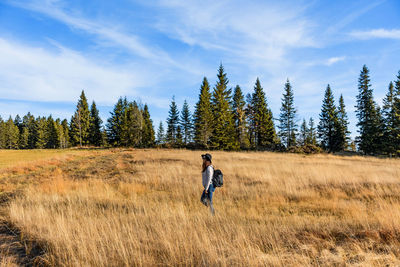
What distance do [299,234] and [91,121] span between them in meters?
67.5

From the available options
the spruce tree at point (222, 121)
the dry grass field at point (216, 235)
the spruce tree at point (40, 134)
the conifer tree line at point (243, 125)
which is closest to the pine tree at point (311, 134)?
the conifer tree line at point (243, 125)

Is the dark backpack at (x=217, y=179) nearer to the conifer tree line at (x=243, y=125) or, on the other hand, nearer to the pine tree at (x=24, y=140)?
the conifer tree line at (x=243, y=125)

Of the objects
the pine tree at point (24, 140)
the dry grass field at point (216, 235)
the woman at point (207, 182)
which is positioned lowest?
the dry grass field at point (216, 235)

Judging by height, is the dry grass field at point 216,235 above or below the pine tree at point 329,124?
below

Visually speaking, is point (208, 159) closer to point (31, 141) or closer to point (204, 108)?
point (204, 108)

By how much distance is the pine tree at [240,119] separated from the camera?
45625mm

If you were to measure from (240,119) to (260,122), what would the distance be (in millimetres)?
4467

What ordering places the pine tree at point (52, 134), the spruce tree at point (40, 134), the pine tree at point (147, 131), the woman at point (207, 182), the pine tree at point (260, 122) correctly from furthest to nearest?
the spruce tree at point (40, 134)
the pine tree at point (52, 134)
the pine tree at point (147, 131)
the pine tree at point (260, 122)
the woman at point (207, 182)

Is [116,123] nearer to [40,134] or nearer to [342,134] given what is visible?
[40,134]

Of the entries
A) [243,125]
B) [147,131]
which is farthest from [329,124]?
[147,131]

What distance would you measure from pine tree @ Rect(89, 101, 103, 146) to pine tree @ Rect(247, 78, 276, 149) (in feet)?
144

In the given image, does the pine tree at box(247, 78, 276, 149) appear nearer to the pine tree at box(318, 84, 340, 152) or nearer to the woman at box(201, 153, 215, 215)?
the pine tree at box(318, 84, 340, 152)

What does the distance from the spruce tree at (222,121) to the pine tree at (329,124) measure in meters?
19.8

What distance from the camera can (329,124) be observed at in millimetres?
44062
